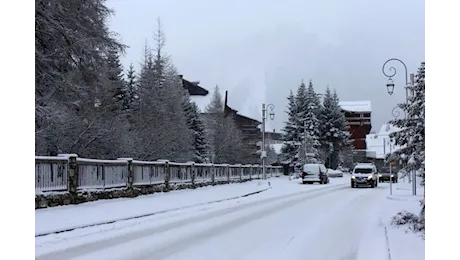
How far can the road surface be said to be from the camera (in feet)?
28.5

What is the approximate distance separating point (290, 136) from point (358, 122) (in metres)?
23.6

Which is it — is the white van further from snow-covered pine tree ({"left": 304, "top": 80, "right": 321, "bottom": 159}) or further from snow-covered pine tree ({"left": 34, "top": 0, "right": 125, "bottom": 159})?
snow-covered pine tree ({"left": 304, "top": 80, "right": 321, "bottom": 159})

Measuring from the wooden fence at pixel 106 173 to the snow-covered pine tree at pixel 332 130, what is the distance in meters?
47.6

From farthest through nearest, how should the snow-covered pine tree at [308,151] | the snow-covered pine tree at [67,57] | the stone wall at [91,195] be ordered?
1. the snow-covered pine tree at [308,151]
2. the snow-covered pine tree at [67,57]
3. the stone wall at [91,195]

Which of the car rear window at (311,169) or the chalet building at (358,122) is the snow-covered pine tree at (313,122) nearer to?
the chalet building at (358,122)

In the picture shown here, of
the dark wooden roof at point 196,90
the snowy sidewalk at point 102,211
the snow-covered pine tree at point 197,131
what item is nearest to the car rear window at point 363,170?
the snow-covered pine tree at point 197,131

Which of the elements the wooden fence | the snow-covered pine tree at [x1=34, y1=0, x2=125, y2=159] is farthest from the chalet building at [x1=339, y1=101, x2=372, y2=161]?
the snow-covered pine tree at [x1=34, y1=0, x2=125, y2=159]

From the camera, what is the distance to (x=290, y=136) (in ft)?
245

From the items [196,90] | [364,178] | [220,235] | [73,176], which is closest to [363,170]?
[364,178]

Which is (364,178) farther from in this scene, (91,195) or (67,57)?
(67,57)

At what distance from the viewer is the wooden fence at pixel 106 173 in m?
15.5

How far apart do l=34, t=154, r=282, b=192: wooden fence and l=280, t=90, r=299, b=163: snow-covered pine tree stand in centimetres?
4060
